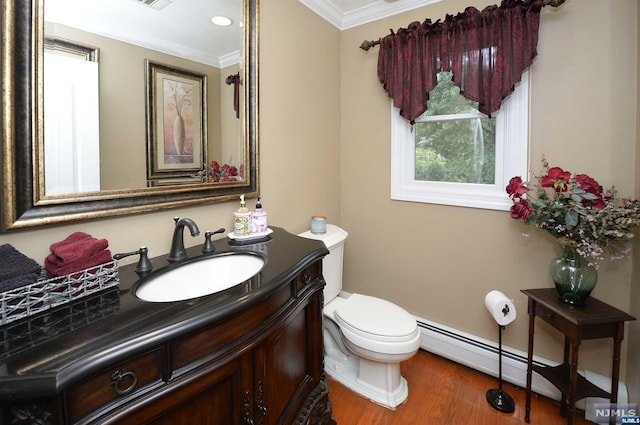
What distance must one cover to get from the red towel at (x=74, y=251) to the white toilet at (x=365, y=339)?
3.88ft

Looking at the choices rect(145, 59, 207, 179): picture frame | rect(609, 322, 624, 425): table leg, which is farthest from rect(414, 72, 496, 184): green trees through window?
rect(145, 59, 207, 179): picture frame

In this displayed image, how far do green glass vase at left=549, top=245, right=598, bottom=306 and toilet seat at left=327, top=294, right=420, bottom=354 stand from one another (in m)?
0.76

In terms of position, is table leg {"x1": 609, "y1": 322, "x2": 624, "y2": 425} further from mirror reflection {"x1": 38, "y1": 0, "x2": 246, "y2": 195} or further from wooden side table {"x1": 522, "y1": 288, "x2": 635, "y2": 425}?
mirror reflection {"x1": 38, "y1": 0, "x2": 246, "y2": 195}

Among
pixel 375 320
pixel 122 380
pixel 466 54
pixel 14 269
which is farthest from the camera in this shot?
pixel 466 54

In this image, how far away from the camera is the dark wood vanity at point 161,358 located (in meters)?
0.59

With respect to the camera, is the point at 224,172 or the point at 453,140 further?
the point at 453,140

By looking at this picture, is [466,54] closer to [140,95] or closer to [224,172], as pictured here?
[224,172]

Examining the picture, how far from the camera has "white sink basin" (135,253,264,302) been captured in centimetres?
113

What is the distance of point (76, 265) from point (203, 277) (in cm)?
45

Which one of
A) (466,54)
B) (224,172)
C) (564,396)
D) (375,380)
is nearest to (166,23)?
(224,172)

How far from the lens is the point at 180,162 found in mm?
1439

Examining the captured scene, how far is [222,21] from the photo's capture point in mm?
1569

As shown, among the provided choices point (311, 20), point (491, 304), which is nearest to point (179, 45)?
point (311, 20)

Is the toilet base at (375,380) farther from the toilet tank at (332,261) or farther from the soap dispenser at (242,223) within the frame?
the soap dispenser at (242,223)
